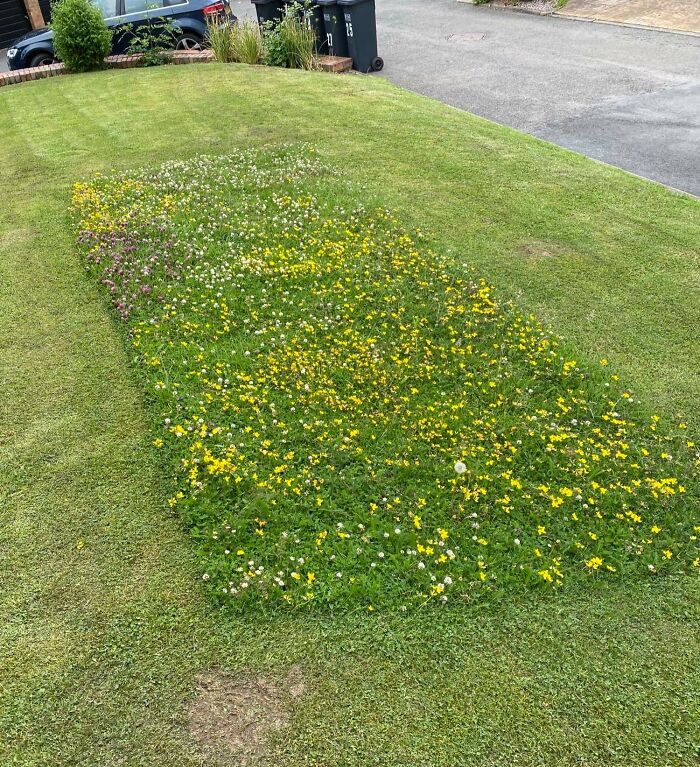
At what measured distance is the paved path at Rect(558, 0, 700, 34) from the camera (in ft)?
53.2

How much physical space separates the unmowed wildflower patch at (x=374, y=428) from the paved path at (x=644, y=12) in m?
14.0

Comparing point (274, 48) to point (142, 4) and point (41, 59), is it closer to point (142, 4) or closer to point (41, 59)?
point (142, 4)

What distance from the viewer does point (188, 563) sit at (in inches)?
151

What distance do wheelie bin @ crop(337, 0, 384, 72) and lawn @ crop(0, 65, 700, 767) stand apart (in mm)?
7243

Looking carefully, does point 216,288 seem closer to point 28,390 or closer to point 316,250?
point 316,250

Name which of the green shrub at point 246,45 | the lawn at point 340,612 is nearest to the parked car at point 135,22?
the green shrub at point 246,45

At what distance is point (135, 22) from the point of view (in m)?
14.6

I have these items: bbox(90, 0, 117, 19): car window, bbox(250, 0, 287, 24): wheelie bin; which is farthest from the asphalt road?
bbox(90, 0, 117, 19): car window

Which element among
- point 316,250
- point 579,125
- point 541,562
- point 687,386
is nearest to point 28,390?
point 316,250

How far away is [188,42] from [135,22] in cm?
122

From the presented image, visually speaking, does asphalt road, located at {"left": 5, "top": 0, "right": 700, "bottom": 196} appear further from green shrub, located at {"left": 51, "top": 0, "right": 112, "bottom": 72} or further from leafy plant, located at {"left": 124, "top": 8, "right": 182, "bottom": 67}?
green shrub, located at {"left": 51, "top": 0, "right": 112, "bottom": 72}

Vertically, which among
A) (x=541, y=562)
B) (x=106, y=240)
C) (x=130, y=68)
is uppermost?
(x=130, y=68)

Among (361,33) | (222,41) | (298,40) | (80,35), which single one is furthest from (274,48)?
(80,35)

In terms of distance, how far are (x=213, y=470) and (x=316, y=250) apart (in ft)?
10.9
